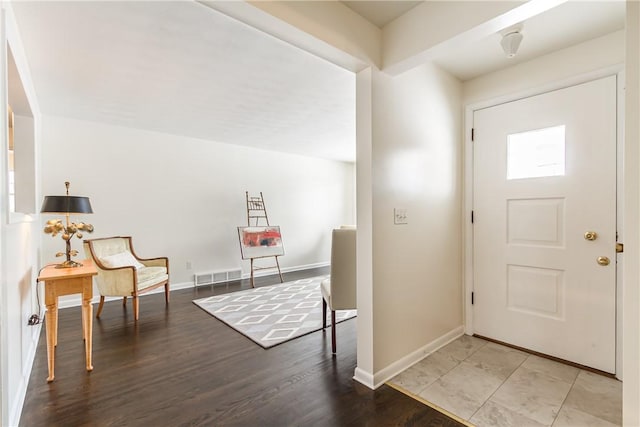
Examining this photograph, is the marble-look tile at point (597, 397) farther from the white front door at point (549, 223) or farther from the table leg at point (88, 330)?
the table leg at point (88, 330)

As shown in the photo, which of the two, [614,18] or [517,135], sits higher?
[614,18]

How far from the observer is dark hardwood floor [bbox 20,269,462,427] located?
1.69 meters

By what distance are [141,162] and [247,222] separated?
192 cm

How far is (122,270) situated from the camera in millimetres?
3234

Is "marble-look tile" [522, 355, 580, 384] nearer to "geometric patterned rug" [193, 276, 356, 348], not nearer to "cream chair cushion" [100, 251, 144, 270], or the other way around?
"geometric patterned rug" [193, 276, 356, 348]

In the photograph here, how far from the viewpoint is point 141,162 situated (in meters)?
4.32

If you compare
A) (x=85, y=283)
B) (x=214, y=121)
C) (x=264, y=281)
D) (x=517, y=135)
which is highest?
→ (x=214, y=121)

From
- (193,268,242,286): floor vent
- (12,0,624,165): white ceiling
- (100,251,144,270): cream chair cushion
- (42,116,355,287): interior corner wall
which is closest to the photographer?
(12,0,624,165): white ceiling

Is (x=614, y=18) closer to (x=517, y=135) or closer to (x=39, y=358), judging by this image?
(x=517, y=135)

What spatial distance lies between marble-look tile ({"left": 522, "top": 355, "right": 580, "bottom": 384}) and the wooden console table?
326cm

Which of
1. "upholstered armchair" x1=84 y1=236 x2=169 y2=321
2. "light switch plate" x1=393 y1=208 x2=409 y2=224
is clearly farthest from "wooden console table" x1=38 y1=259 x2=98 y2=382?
"light switch plate" x1=393 y1=208 x2=409 y2=224

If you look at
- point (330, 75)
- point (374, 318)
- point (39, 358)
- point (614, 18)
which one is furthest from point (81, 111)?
point (614, 18)

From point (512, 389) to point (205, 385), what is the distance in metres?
2.03

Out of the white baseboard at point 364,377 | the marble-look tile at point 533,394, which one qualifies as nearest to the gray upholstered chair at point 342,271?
the white baseboard at point 364,377
